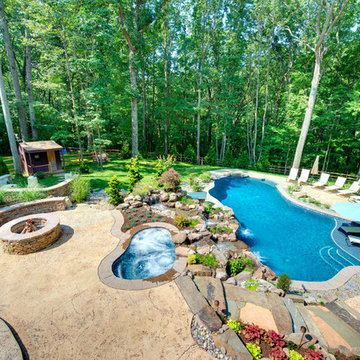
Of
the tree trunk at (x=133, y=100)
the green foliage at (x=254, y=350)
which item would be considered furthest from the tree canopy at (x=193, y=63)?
the green foliage at (x=254, y=350)

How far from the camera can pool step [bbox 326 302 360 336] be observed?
424 cm

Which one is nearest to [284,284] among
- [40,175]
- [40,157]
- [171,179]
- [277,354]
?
[277,354]

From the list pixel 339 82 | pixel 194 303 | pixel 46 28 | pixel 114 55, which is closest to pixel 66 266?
pixel 194 303

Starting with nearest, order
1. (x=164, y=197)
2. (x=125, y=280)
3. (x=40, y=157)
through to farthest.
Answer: (x=125, y=280) → (x=164, y=197) → (x=40, y=157)

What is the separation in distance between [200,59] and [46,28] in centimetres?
1254

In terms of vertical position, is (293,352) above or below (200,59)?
below

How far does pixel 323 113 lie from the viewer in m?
16.5

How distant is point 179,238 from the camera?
674 cm

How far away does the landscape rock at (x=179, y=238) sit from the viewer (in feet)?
21.8

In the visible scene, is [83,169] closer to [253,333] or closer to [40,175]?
[40,175]

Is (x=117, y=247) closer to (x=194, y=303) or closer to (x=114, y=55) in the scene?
(x=194, y=303)

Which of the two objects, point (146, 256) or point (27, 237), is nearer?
point (27, 237)

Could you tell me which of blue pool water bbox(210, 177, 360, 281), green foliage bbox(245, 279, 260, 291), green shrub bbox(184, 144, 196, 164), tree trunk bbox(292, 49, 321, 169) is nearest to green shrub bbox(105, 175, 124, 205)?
blue pool water bbox(210, 177, 360, 281)

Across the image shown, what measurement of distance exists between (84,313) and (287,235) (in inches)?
315
